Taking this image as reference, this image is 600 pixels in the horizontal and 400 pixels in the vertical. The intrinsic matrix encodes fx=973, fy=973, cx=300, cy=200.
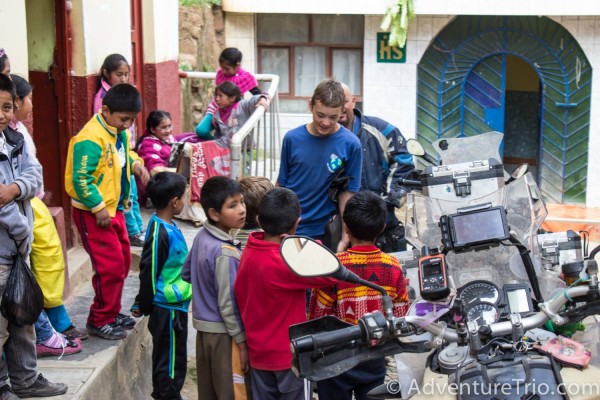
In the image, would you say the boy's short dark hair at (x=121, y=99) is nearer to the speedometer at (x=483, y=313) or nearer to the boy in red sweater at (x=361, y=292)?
the boy in red sweater at (x=361, y=292)

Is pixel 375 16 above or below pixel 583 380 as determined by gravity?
above

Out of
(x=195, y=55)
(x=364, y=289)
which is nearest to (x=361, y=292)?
(x=364, y=289)

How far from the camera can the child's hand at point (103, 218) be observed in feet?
17.7

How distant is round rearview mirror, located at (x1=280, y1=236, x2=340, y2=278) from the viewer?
9.96 ft

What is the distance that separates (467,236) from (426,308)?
0.55 metres

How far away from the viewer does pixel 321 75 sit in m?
15.0

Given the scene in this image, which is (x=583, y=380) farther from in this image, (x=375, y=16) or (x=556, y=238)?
(x=375, y=16)

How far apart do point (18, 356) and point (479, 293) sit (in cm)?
215

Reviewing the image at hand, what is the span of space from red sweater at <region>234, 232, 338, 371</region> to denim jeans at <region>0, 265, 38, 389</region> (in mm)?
1008

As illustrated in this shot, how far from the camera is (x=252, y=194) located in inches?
196

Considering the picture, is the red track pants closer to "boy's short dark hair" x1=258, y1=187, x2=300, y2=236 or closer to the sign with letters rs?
"boy's short dark hair" x1=258, y1=187, x2=300, y2=236

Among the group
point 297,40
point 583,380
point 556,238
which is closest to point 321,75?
point 297,40

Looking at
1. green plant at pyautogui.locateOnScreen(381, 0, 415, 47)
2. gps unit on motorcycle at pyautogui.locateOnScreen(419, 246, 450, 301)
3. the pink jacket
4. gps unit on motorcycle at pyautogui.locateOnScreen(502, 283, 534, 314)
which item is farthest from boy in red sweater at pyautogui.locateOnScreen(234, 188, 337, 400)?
green plant at pyautogui.locateOnScreen(381, 0, 415, 47)

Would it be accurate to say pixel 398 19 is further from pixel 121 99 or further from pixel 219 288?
pixel 219 288
